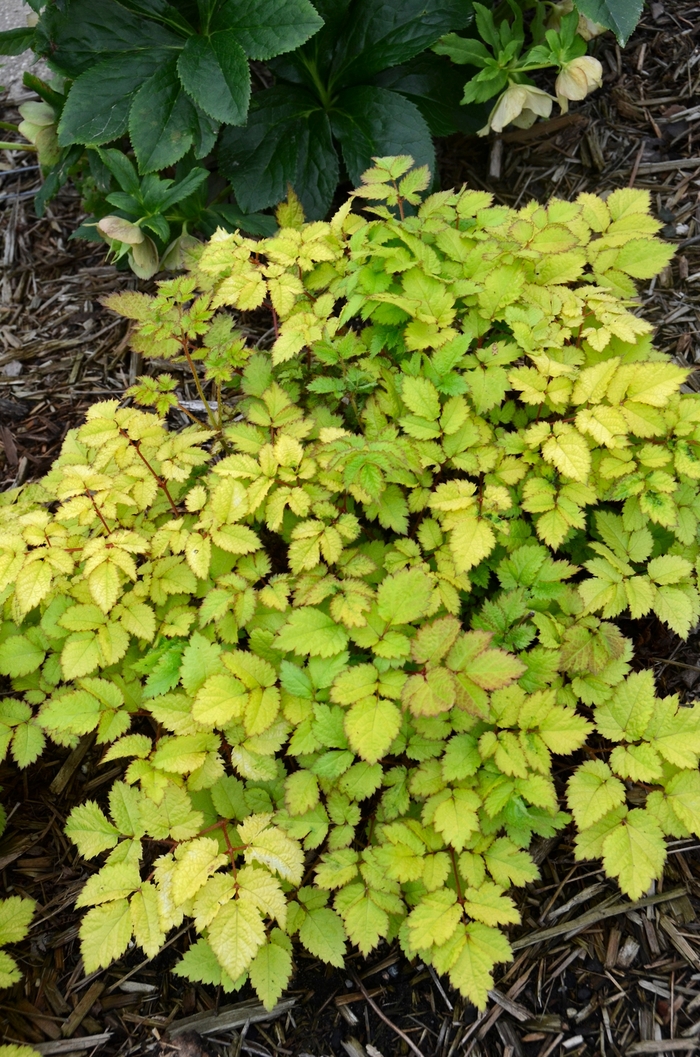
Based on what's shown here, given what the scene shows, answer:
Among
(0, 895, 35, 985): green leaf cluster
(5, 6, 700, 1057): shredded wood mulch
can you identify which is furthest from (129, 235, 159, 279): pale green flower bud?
(0, 895, 35, 985): green leaf cluster

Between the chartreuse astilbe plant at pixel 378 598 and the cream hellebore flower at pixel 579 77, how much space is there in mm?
565

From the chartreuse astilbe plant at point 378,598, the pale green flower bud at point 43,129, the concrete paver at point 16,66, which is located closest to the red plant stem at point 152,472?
the chartreuse astilbe plant at point 378,598

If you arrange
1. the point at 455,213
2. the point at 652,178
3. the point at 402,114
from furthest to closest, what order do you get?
1. the point at 652,178
2. the point at 402,114
3. the point at 455,213

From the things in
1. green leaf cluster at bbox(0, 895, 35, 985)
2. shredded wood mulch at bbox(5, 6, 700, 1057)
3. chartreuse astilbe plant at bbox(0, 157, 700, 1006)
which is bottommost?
shredded wood mulch at bbox(5, 6, 700, 1057)

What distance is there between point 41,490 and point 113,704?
66cm

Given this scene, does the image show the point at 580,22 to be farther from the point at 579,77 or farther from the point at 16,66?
the point at 16,66

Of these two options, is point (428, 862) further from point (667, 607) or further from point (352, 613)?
point (667, 607)

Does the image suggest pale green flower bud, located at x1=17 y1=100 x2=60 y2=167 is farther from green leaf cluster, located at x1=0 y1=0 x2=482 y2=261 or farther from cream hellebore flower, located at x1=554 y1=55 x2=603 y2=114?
cream hellebore flower, located at x1=554 y1=55 x2=603 y2=114

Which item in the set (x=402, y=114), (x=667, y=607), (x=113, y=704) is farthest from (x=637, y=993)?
(x=402, y=114)

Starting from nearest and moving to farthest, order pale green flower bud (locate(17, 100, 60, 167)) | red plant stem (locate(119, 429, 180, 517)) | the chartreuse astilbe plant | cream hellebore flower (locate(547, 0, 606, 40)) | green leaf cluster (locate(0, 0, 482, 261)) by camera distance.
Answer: the chartreuse astilbe plant < red plant stem (locate(119, 429, 180, 517)) < green leaf cluster (locate(0, 0, 482, 261)) < cream hellebore flower (locate(547, 0, 606, 40)) < pale green flower bud (locate(17, 100, 60, 167))

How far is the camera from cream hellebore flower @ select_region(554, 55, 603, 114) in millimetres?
2207

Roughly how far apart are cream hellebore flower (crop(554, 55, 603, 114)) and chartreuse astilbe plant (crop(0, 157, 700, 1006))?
1.86 ft

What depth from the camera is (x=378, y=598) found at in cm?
154

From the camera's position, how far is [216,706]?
1.47m
